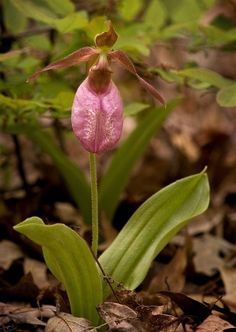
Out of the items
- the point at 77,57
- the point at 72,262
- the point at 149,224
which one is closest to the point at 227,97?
the point at 149,224

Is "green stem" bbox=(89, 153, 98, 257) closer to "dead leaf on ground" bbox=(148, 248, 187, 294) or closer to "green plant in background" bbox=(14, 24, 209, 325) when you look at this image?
"green plant in background" bbox=(14, 24, 209, 325)

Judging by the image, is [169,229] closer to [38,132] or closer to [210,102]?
[38,132]

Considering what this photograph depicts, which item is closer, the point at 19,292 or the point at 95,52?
the point at 95,52

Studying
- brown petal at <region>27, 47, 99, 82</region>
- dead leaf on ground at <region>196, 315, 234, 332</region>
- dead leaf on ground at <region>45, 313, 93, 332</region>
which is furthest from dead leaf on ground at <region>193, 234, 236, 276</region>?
brown petal at <region>27, 47, 99, 82</region>

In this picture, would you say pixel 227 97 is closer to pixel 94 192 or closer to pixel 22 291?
pixel 94 192

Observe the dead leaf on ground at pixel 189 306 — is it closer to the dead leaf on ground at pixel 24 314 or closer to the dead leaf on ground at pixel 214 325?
the dead leaf on ground at pixel 214 325

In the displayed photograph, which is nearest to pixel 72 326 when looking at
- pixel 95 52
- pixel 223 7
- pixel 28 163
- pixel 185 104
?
pixel 95 52
